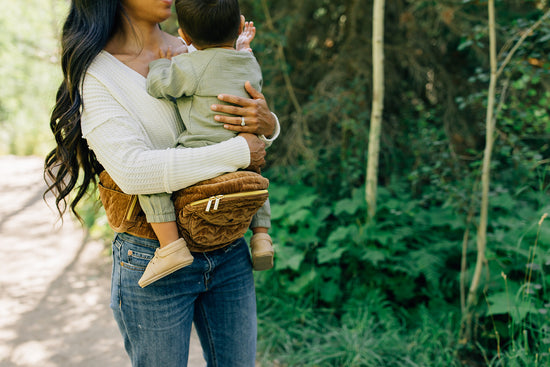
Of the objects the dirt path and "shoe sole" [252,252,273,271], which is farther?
the dirt path

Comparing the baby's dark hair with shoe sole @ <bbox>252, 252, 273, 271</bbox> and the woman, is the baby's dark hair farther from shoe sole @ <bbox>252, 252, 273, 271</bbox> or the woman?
shoe sole @ <bbox>252, 252, 273, 271</bbox>

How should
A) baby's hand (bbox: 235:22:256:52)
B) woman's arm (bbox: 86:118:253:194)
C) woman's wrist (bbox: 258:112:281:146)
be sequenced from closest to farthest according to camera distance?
woman's arm (bbox: 86:118:253:194)
woman's wrist (bbox: 258:112:281:146)
baby's hand (bbox: 235:22:256:52)

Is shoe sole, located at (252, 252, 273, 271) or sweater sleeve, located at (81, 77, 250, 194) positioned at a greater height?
sweater sleeve, located at (81, 77, 250, 194)

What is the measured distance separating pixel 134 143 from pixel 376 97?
7.19 ft

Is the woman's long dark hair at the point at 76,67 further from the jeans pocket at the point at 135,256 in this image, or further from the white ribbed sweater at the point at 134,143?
the jeans pocket at the point at 135,256

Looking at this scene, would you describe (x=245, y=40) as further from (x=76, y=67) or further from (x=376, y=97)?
(x=376, y=97)

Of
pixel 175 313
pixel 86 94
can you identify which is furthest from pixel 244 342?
pixel 86 94

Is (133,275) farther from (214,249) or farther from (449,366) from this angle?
(449,366)

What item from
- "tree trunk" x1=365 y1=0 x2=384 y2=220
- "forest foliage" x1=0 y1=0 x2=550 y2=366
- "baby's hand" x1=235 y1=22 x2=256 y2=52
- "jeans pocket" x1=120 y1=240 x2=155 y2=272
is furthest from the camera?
"tree trunk" x1=365 y1=0 x2=384 y2=220

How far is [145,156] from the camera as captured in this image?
114 cm

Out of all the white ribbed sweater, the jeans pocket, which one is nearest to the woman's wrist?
the white ribbed sweater

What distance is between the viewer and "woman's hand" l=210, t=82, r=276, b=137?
1317mm

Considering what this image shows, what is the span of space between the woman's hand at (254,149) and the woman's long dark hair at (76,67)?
502 mm

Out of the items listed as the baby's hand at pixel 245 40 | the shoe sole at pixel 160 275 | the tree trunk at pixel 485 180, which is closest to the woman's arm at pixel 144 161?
the shoe sole at pixel 160 275
